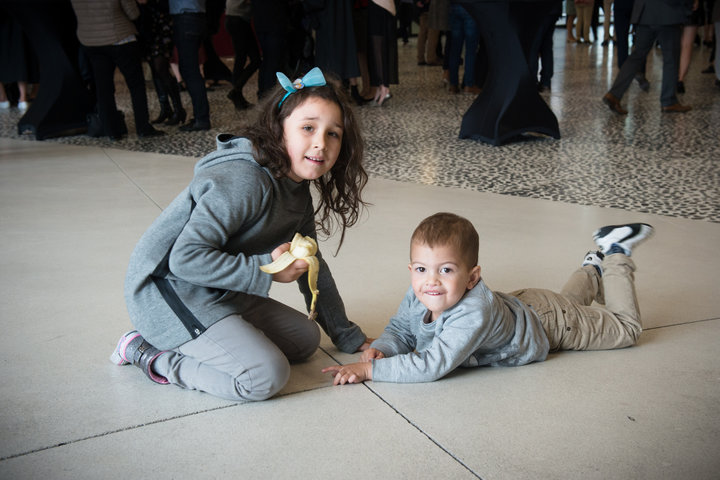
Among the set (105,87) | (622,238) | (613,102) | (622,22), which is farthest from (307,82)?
(622,22)

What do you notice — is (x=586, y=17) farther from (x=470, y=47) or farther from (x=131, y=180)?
(x=131, y=180)

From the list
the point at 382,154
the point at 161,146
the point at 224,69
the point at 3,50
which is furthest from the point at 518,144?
the point at 3,50

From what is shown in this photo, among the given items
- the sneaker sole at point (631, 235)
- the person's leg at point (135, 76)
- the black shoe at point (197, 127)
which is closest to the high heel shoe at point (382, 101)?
the black shoe at point (197, 127)

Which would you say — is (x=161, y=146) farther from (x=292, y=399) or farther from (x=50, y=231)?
(x=292, y=399)

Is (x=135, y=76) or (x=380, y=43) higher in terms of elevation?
(x=380, y=43)

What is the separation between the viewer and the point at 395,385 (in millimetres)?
1742

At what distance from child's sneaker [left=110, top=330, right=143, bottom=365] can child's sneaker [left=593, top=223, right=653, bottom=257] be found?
56.2 inches

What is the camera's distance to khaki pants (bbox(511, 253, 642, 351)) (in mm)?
1891

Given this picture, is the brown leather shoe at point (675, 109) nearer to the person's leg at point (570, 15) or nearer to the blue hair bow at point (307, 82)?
the blue hair bow at point (307, 82)

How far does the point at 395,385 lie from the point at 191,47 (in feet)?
14.2

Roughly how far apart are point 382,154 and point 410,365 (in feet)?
9.95

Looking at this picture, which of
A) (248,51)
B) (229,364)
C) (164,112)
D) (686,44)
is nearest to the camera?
(229,364)

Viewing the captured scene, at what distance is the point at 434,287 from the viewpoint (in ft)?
5.47

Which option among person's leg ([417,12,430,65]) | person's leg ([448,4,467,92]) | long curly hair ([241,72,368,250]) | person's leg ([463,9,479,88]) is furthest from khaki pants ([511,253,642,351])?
person's leg ([417,12,430,65])
